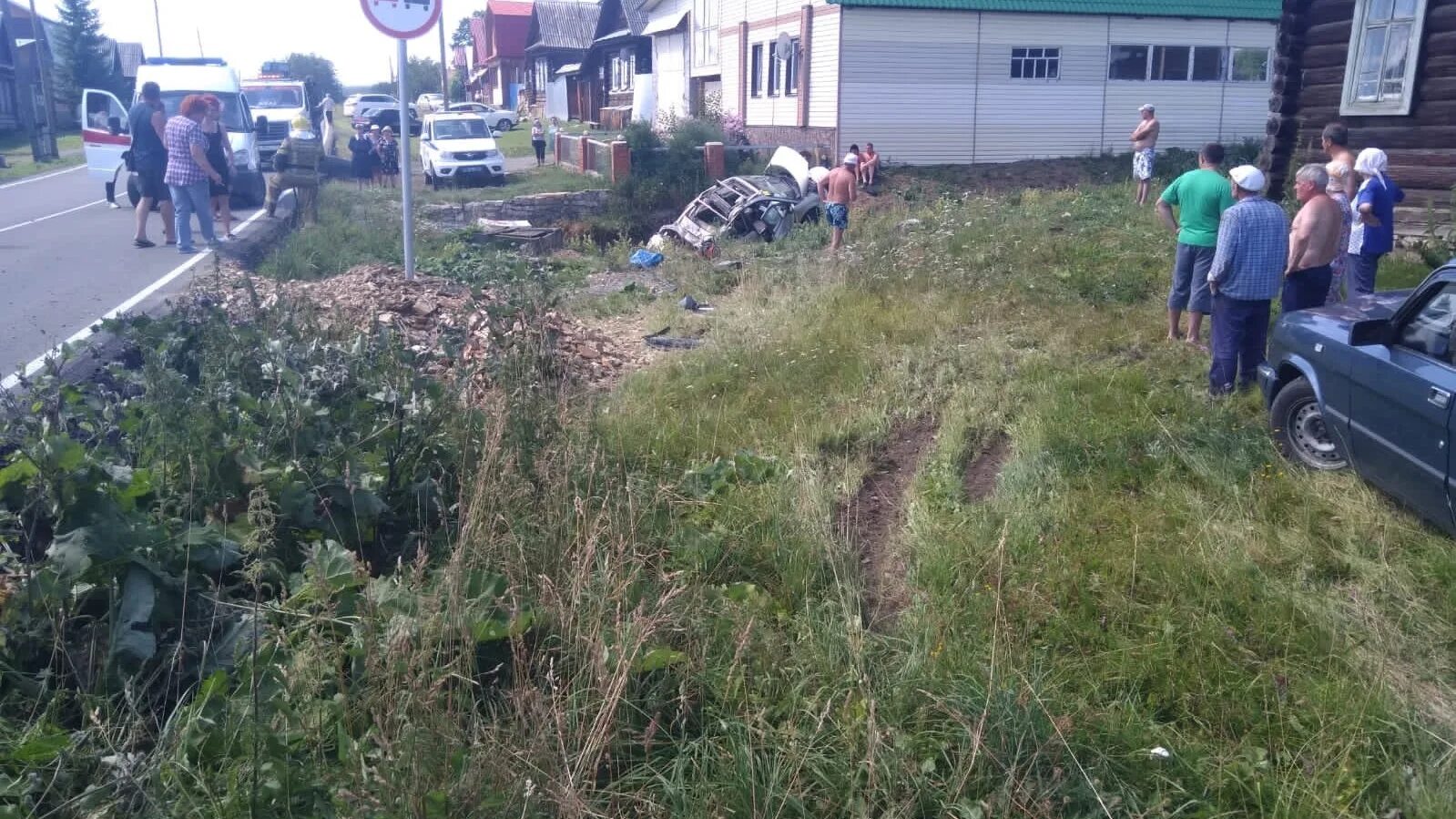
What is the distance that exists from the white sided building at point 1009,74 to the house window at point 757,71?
681mm

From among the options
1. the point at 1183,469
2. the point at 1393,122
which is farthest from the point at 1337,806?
the point at 1393,122

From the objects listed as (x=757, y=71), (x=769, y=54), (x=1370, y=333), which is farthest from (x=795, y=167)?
(x=1370, y=333)

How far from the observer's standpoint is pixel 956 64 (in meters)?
23.6

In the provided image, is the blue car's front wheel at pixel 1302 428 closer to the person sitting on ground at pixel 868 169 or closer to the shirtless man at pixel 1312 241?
the shirtless man at pixel 1312 241

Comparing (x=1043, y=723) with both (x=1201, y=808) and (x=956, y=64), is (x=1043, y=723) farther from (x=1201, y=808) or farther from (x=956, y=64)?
(x=956, y=64)

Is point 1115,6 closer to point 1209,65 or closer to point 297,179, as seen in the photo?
point 1209,65

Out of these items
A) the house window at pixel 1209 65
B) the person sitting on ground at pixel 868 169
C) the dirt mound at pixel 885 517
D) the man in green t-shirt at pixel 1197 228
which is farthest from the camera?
the house window at pixel 1209 65

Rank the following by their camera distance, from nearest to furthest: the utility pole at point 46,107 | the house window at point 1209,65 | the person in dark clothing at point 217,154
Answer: the person in dark clothing at point 217,154 < the house window at point 1209,65 < the utility pole at point 46,107

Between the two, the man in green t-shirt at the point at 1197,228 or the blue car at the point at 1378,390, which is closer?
the blue car at the point at 1378,390

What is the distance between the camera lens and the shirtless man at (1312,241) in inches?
275

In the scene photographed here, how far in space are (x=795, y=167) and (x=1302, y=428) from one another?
1495 cm

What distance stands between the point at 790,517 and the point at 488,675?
74.9 inches

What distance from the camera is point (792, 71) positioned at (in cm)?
2531

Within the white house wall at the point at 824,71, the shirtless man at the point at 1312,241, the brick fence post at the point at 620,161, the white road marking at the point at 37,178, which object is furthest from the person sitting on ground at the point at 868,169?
the white road marking at the point at 37,178
